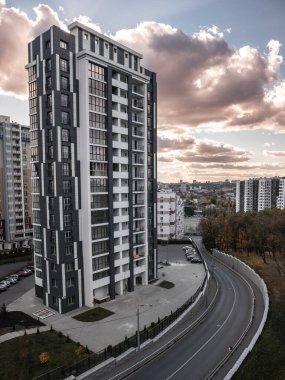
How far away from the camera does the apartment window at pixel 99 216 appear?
53.5 meters

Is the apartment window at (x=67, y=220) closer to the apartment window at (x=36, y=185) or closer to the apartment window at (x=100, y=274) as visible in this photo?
the apartment window at (x=36, y=185)

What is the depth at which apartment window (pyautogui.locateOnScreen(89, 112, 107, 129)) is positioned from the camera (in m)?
52.9

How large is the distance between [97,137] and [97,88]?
8.66 m

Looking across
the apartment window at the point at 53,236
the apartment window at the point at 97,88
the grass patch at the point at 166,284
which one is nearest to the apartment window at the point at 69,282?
the apartment window at the point at 53,236

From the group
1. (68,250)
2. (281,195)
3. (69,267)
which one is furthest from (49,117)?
(281,195)

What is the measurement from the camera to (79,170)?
52625 mm

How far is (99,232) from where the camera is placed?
180 ft

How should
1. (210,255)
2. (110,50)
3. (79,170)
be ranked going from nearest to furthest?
(79,170) < (110,50) < (210,255)

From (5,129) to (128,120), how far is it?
2389 inches

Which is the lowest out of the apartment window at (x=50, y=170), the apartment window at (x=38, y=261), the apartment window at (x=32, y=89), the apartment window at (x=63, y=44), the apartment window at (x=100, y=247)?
the apartment window at (x=38, y=261)

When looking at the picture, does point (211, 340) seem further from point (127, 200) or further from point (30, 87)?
point (30, 87)

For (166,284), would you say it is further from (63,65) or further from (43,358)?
(63,65)

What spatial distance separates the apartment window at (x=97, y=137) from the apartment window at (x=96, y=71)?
9.62 metres

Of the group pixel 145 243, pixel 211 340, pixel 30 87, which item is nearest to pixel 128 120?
pixel 30 87
